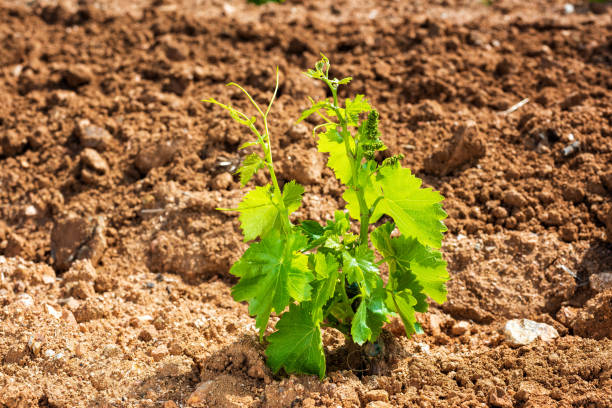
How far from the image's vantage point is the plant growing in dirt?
2219 mm

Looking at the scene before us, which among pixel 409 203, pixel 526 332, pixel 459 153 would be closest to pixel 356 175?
pixel 409 203

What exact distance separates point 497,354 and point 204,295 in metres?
1.45

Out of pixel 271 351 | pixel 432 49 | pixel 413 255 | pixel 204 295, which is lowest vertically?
pixel 204 295

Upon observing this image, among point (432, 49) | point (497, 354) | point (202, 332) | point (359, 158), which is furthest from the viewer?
point (432, 49)

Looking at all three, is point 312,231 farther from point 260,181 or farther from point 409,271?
point 260,181

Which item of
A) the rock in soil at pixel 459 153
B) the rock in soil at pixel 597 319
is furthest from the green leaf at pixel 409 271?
the rock in soil at pixel 459 153

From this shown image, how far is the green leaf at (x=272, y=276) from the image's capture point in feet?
7.26

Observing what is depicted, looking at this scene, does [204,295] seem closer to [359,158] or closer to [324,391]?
[324,391]

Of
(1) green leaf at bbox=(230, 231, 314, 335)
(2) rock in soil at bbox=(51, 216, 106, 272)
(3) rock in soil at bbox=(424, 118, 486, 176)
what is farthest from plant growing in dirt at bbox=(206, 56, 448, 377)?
(2) rock in soil at bbox=(51, 216, 106, 272)

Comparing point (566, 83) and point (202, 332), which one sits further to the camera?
point (566, 83)

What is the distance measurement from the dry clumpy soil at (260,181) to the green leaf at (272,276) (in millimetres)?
424

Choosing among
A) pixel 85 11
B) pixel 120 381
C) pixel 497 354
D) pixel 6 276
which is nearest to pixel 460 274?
pixel 497 354

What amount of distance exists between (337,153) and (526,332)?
1.23 meters

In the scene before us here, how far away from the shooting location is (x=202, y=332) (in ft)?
9.25
